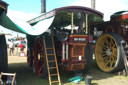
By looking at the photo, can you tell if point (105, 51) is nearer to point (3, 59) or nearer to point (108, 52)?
point (108, 52)

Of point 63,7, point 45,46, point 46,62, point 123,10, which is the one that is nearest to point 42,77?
point 46,62

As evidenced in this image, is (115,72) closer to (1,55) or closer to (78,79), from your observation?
(78,79)

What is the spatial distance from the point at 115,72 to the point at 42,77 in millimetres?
3198

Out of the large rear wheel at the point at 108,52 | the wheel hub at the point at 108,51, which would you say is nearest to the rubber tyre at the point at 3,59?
the large rear wheel at the point at 108,52

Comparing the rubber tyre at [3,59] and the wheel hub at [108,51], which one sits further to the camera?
the wheel hub at [108,51]

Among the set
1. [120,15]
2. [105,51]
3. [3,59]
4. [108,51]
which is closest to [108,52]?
[108,51]

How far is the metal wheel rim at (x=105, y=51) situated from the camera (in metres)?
6.39

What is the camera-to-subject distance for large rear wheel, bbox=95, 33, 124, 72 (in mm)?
5820

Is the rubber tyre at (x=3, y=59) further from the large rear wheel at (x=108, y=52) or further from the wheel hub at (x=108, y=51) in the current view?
the wheel hub at (x=108, y=51)

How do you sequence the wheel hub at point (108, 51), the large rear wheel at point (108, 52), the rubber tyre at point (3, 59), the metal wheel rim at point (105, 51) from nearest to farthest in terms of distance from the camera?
the rubber tyre at point (3, 59) < the large rear wheel at point (108, 52) < the metal wheel rim at point (105, 51) < the wheel hub at point (108, 51)

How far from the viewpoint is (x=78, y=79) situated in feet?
16.5

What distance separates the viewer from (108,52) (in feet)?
21.6

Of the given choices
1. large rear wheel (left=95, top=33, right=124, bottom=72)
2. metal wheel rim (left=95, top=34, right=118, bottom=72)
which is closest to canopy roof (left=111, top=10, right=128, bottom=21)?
large rear wheel (left=95, top=33, right=124, bottom=72)

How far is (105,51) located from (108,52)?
27 cm
